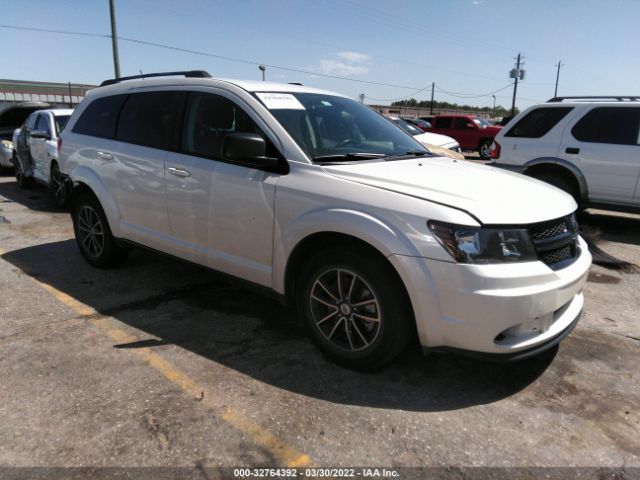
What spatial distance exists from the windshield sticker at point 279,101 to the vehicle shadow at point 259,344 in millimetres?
1413

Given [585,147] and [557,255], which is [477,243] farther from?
[585,147]

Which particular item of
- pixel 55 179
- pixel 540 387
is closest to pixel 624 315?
pixel 540 387

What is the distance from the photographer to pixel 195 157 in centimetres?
384

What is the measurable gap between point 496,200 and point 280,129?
1504 mm

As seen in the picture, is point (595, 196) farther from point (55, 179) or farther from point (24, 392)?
point (55, 179)

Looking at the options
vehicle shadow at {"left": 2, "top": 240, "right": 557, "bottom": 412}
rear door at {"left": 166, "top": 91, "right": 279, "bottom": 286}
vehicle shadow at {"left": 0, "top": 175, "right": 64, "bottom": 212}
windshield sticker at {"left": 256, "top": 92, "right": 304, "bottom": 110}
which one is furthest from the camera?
vehicle shadow at {"left": 0, "top": 175, "right": 64, "bottom": 212}

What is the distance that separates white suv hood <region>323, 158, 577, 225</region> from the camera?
274 centimetres

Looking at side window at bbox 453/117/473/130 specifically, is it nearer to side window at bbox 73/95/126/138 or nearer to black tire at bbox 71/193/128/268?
side window at bbox 73/95/126/138

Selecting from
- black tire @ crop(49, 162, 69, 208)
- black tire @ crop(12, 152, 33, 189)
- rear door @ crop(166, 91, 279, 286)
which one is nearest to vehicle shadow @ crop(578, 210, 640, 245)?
rear door @ crop(166, 91, 279, 286)

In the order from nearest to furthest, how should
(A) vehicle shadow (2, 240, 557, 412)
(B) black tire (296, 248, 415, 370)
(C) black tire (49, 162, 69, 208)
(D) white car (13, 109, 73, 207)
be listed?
(B) black tire (296, 248, 415, 370) → (A) vehicle shadow (2, 240, 557, 412) → (C) black tire (49, 162, 69, 208) → (D) white car (13, 109, 73, 207)

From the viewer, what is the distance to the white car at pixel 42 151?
8.39m

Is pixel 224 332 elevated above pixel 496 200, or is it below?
below

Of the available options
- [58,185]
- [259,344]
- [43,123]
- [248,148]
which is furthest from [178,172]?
[43,123]

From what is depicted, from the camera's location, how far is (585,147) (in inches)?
278
